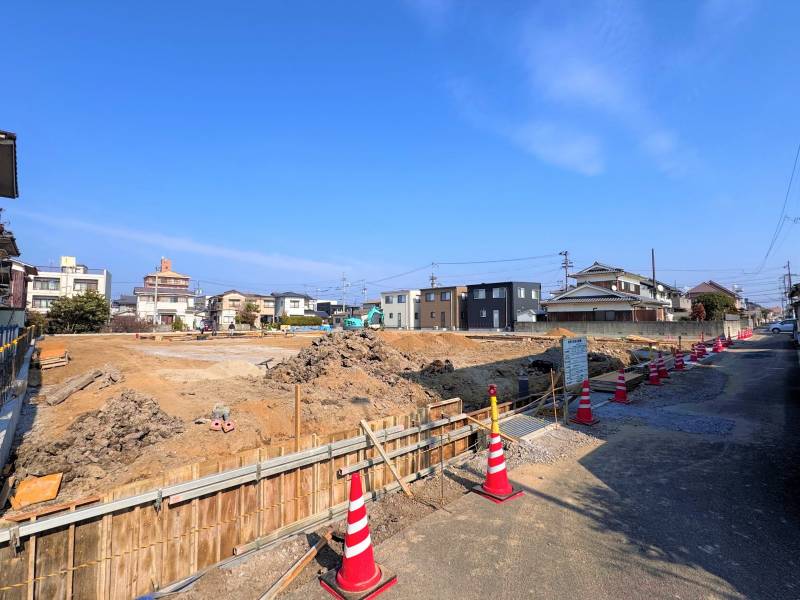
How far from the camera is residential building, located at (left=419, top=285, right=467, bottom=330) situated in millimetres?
56719

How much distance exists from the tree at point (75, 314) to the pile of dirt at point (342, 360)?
30.1m

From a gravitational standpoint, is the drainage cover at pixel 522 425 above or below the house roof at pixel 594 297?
below

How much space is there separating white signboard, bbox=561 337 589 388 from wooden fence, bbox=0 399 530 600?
4.92 m

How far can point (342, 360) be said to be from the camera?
1236cm

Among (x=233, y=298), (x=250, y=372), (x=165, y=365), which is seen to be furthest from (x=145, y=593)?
(x=233, y=298)

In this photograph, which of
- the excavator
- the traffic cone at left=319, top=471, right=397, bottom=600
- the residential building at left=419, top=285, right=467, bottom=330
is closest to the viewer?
the traffic cone at left=319, top=471, right=397, bottom=600

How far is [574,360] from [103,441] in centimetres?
912

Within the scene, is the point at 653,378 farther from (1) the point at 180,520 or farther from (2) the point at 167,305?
(2) the point at 167,305

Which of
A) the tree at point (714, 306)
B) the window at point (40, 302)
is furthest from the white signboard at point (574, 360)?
the window at point (40, 302)

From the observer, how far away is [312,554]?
12.7 ft

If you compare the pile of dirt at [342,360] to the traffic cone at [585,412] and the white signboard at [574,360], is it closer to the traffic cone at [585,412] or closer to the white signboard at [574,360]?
the white signboard at [574,360]

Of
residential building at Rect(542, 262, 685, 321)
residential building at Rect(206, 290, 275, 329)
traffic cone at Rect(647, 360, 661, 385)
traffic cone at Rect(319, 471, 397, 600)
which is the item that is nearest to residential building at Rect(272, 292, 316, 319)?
residential building at Rect(206, 290, 275, 329)

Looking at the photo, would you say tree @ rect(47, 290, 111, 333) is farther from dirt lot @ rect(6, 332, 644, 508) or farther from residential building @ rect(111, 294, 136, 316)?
residential building @ rect(111, 294, 136, 316)

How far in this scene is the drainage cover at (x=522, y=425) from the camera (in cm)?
738
